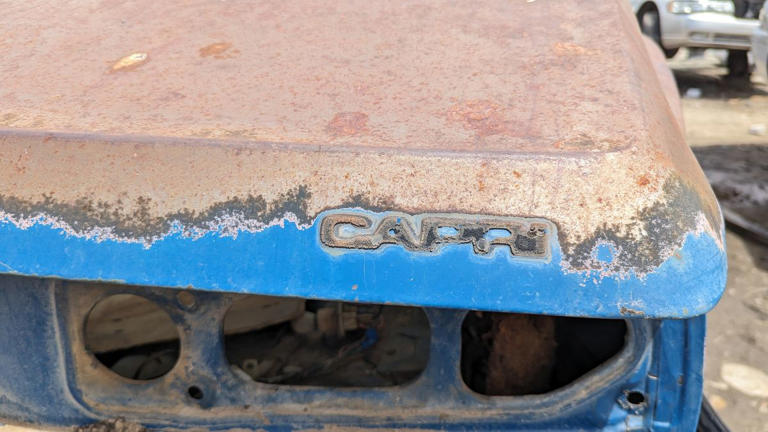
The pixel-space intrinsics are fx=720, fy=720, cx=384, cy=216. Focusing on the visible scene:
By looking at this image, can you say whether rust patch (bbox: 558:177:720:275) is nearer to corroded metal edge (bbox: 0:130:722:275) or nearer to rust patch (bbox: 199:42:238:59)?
corroded metal edge (bbox: 0:130:722:275)

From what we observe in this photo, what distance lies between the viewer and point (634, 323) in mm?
1226

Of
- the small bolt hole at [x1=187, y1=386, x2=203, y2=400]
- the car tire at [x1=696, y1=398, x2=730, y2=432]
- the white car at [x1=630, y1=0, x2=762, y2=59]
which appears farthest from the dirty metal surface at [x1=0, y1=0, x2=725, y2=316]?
the white car at [x1=630, y1=0, x2=762, y2=59]

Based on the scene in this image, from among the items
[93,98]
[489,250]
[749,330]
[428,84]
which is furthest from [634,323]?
[749,330]

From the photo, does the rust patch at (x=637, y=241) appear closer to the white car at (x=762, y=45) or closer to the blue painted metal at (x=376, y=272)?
the blue painted metal at (x=376, y=272)

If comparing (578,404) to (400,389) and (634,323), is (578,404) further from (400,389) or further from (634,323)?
(400,389)

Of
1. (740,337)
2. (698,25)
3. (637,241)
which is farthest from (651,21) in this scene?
(637,241)

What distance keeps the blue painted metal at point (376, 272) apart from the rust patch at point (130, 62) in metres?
0.42

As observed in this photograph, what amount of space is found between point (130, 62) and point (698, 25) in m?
6.36

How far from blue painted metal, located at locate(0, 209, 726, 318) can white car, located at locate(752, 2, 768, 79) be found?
431cm

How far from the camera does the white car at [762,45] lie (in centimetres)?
470

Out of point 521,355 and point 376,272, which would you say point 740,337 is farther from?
point 376,272

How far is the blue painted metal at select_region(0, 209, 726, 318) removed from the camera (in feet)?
3.28

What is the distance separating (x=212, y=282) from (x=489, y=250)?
41 cm

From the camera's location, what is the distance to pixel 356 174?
3.53 ft
